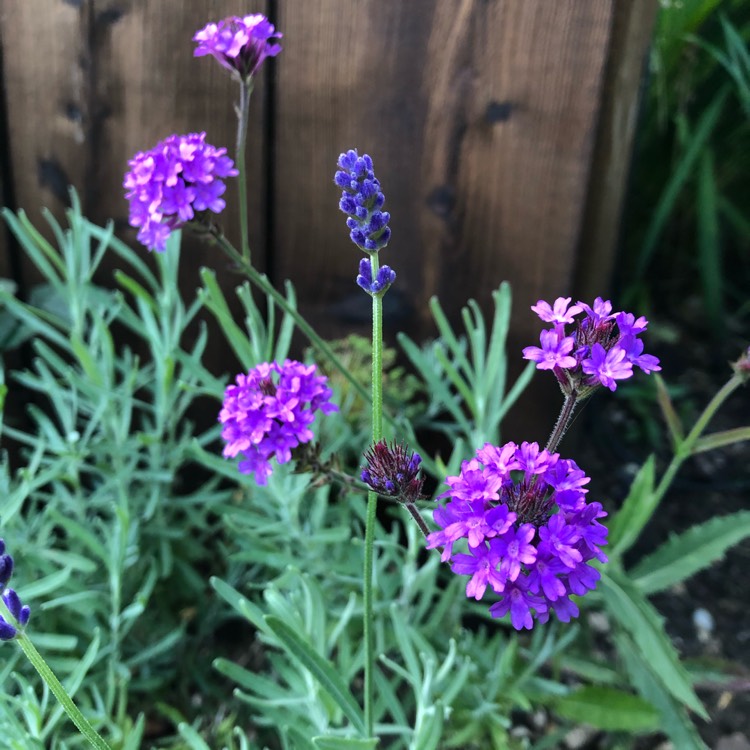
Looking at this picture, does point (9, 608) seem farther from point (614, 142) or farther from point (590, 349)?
point (614, 142)

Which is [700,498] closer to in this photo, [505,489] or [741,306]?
[741,306]

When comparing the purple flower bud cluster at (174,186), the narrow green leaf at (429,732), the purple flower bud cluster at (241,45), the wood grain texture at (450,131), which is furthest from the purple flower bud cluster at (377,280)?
the wood grain texture at (450,131)

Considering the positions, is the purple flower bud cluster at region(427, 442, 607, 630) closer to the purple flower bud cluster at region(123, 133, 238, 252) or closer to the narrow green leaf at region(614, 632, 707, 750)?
the purple flower bud cluster at region(123, 133, 238, 252)

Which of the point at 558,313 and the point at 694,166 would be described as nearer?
the point at 558,313

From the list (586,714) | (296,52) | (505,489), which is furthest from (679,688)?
(296,52)

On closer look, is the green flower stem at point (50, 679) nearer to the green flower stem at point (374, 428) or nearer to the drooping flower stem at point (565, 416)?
the green flower stem at point (374, 428)

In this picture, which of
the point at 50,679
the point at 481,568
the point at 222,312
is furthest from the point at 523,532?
the point at 222,312
